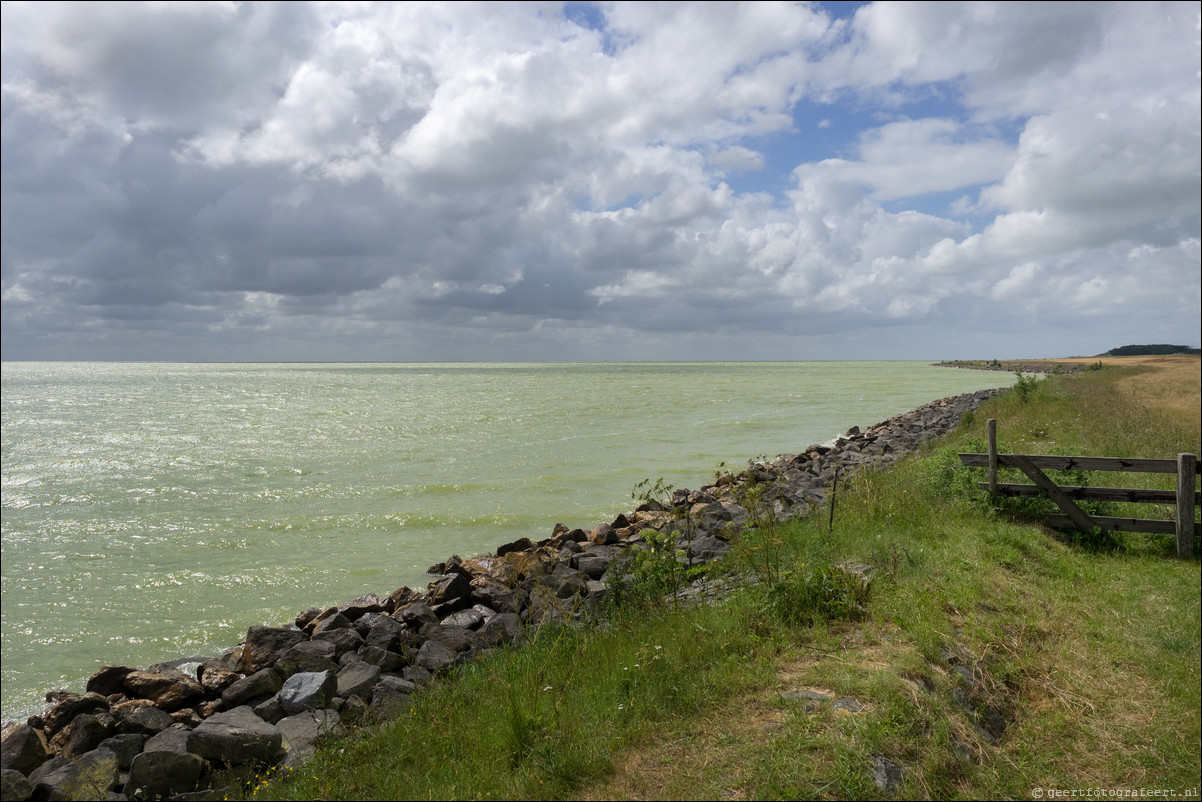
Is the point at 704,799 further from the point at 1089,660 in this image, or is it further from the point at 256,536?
the point at 256,536

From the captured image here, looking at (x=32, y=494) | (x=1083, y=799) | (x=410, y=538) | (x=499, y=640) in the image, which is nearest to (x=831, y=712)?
(x=1083, y=799)

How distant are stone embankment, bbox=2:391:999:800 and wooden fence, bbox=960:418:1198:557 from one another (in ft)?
11.3

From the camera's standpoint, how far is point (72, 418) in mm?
54500

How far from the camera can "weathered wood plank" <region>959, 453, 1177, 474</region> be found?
9.73 m

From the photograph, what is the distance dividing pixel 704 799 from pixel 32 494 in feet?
87.2

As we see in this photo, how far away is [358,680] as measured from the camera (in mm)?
7039

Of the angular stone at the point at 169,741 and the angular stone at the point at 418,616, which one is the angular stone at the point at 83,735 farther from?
the angular stone at the point at 418,616

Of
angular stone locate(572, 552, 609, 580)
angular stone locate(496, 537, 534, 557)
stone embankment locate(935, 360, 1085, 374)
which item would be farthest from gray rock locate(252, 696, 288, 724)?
stone embankment locate(935, 360, 1085, 374)

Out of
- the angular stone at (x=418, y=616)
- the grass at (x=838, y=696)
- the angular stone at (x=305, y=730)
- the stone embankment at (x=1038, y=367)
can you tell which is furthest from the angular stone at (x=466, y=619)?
the stone embankment at (x=1038, y=367)

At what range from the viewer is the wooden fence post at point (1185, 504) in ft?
31.2

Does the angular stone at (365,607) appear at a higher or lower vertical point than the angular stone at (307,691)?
lower

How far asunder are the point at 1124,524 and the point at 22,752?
43.8 feet

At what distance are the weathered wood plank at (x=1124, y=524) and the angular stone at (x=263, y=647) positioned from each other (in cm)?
1089

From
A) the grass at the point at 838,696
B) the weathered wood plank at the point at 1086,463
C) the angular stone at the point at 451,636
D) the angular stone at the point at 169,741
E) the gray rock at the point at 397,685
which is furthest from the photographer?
the weathered wood plank at the point at 1086,463
